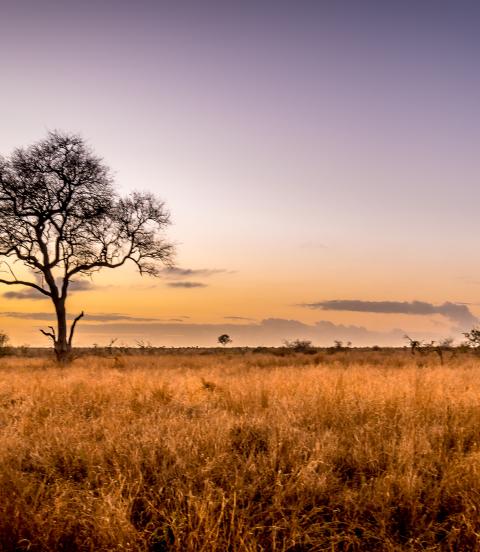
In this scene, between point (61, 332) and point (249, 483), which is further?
point (61, 332)

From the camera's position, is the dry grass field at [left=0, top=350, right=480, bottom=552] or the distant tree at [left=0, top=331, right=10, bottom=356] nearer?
the dry grass field at [left=0, top=350, right=480, bottom=552]

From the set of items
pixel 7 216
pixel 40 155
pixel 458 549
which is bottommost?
pixel 458 549

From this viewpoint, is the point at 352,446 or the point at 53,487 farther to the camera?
the point at 352,446

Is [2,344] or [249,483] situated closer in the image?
[249,483]

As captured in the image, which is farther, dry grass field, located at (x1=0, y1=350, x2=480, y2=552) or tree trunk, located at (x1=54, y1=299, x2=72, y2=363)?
tree trunk, located at (x1=54, y1=299, x2=72, y2=363)

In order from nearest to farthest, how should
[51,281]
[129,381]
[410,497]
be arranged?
[410,497], [129,381], [51,281]

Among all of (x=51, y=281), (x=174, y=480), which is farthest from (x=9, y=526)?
(x=51, y=281)

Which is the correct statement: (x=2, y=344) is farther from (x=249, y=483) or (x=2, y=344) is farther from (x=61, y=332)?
(x=249, y=483)

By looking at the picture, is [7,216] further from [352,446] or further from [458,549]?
[458,549]

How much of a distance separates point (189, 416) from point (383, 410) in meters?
2.80

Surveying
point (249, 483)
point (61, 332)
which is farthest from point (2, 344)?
point (249, 483)

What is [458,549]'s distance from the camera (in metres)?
3.77

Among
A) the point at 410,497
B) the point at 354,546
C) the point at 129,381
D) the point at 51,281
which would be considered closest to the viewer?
the point at 354,546

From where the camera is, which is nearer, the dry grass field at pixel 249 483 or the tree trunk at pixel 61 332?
the dry grass field at pixel 249 483
